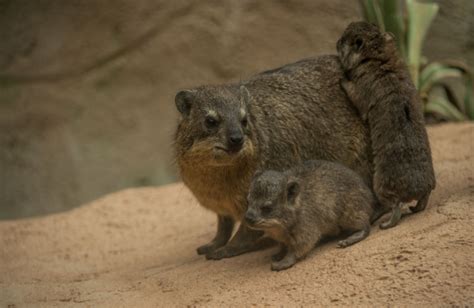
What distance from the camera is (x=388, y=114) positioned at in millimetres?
6578

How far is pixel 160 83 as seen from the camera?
34.8 ft

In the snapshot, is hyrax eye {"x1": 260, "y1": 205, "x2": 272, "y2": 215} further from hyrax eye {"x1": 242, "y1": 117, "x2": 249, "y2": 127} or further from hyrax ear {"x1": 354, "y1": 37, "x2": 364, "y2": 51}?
hyrax ear {"x1": 354, "y1": 37, "x2": 364, "y2": 51}

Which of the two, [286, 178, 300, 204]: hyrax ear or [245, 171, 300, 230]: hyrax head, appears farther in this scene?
[286, 178, 300, 204]: hyrax ear

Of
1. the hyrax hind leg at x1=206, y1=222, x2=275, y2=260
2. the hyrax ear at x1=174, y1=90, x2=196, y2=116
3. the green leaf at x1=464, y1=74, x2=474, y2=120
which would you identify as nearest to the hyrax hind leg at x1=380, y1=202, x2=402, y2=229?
the hyrax hind leg at x1=206, y1=222, x2=275, y2=260

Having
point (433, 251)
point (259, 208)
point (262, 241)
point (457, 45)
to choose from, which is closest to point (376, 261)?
point (433, 251)

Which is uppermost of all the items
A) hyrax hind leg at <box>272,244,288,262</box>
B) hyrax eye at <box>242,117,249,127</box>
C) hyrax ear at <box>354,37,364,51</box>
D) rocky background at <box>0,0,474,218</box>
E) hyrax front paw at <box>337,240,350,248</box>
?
hyrax ear at <box>354,37,364,51</box>

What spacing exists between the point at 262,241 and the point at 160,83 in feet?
14.1

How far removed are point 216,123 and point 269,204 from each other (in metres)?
0.87

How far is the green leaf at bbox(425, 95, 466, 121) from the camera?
1010cm

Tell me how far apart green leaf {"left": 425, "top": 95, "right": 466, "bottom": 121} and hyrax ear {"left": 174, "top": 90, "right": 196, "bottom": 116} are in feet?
15.0

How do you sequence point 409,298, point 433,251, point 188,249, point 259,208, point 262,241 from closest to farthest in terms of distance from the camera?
point 409,298, point 433,251, point 259,208, point 262,241, point 188,249

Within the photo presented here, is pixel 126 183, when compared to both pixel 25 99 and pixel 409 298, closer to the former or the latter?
pixel 25 99

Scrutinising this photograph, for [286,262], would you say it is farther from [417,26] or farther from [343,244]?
[417,26]

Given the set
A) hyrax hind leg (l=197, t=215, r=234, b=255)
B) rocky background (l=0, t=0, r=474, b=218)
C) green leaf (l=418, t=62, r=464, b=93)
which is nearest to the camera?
hyrax hind leg (l=197, t=215, r=234, b=255)
